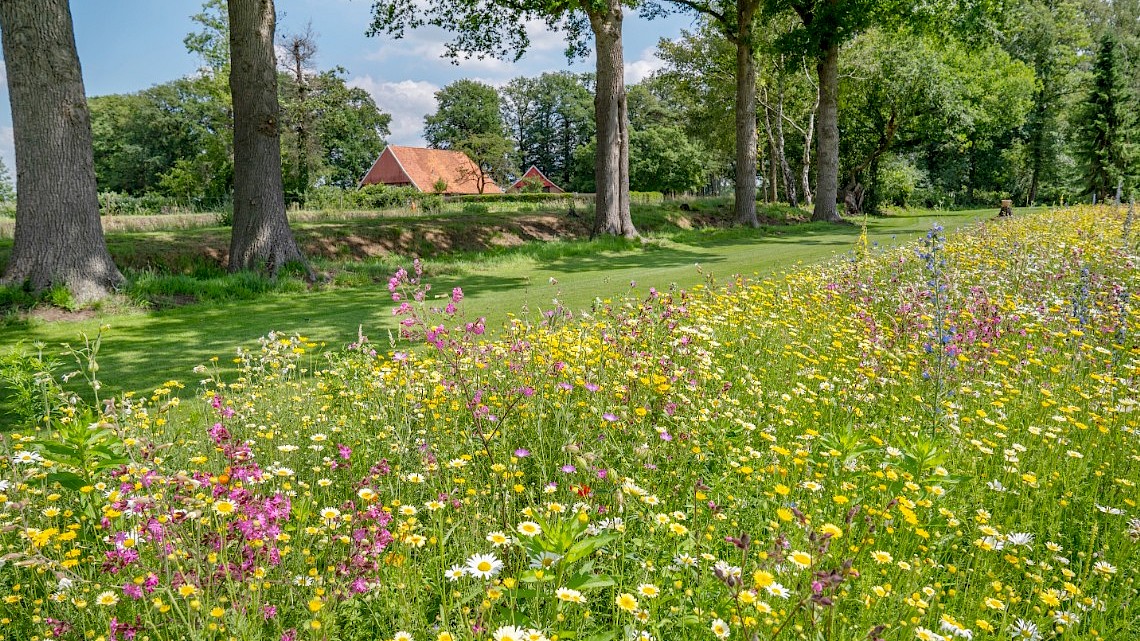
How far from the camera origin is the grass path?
7160 mm

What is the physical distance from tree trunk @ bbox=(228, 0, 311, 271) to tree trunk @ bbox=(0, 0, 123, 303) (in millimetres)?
2350

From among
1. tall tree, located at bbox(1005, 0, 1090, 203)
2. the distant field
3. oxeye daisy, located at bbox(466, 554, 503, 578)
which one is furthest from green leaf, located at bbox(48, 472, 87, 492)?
tall tree, located at bbox(1005, 0, 1090, 203)

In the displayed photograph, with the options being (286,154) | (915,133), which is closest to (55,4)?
(286,154)

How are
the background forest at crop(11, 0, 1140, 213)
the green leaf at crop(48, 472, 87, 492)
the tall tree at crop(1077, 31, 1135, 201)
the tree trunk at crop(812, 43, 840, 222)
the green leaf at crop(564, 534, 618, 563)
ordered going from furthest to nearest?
the tall tree at crop(1077, 31, 1135, 201) < the background forest at crop(11, 0, 1140, 213) < the tree trunk at crop(812, 43, 840, 222) < the green leaf at crop(48, 472, 87, 492) < the green leaf at crop(564, 534, 618, 563)

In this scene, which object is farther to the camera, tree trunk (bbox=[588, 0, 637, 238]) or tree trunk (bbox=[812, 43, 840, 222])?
tree trunk (bbox=[812, 43, 840, 222])

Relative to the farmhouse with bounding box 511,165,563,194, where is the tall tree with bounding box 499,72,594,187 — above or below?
above

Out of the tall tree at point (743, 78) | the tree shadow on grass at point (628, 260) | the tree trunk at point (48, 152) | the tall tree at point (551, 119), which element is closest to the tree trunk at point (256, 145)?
the tree trunk at point (48, 152)

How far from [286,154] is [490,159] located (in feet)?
66.7

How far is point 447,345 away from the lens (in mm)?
4336

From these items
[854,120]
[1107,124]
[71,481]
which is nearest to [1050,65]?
[1107,124]

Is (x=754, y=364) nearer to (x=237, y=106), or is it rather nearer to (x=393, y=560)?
(x=393, y=560)

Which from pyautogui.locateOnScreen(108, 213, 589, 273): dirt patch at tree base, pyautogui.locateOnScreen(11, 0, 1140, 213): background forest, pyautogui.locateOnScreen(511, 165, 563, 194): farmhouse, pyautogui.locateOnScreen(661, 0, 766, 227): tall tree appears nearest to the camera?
pyautogui.locateOnScreen(108, 213, 589, 273): dirt patch at tree base

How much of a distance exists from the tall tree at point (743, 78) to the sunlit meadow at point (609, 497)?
62.9 feet

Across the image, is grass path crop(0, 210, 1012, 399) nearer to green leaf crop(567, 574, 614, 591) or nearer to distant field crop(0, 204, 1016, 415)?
distant field crop(0, 204, 1016, 415)
